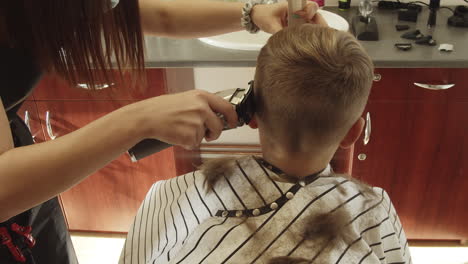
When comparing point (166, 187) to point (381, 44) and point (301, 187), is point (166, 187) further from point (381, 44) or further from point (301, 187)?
point (381, 44)

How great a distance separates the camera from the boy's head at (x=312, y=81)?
896mm

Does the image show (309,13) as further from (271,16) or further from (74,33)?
(74,33)

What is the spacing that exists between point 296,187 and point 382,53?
1081mm

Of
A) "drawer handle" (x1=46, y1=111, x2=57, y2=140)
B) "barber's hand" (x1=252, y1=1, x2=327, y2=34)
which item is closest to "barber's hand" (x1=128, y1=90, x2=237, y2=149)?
"barber's hand" (x1=252, y1=1, x2=327, y2=34)

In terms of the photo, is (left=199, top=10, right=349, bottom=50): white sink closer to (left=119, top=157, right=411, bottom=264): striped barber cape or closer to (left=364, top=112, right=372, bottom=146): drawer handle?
(left=364, top=112, right=372, bottom=146): drawer handle

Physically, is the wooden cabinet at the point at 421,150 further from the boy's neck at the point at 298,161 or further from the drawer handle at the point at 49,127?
the drawer handle at the point at 49,127

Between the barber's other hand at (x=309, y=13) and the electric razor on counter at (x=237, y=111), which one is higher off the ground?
the barber's other hand at (x=309, y=13)

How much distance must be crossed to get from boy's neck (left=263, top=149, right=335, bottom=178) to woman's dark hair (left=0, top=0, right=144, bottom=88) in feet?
1.51

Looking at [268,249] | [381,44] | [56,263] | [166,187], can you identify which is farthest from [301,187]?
[381,44]

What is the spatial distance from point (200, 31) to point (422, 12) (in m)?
1.39

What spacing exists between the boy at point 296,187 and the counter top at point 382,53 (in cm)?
86

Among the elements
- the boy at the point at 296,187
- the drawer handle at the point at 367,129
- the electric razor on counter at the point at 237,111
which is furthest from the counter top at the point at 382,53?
the electric razor on counter at the point at 237,111

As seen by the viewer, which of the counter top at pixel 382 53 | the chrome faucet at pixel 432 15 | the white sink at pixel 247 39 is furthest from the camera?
the chrome faucet at pixel 432 15

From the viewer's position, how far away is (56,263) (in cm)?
140
